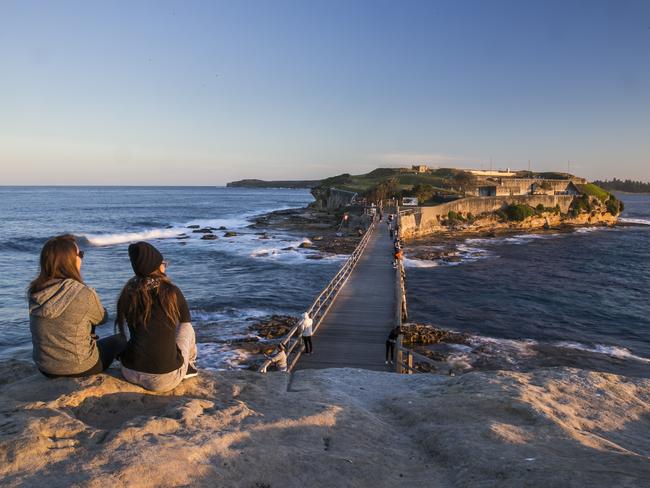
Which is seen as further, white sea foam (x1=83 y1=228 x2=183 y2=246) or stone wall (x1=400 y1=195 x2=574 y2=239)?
white sea foam (x1=83 y1=228 x2=183 y2=246)

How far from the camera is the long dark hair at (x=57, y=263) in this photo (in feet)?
15.3

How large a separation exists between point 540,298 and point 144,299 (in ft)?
93.4

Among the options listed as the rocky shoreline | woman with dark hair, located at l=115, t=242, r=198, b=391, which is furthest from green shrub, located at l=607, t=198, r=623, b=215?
woman with dark hair, located at l=115, t=242, r=198, b=391

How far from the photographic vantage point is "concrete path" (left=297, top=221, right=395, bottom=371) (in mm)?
13211

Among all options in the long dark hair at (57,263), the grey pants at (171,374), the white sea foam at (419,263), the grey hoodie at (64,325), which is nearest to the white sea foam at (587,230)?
the white sea foam at (419,263)

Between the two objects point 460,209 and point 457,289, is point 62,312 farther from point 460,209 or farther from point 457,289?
point 460,209

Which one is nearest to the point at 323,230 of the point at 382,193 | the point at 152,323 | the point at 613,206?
the point at 382,193

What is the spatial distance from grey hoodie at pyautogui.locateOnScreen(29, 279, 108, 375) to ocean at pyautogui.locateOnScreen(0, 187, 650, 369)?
36.6 ft

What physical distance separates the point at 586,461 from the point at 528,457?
47 centimetres

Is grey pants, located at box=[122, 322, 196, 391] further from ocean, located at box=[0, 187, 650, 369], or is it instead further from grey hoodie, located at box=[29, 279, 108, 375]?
ocean, located at box=[0, 187, 650, 369]

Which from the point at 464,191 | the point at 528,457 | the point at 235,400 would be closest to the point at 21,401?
the point at 235,400

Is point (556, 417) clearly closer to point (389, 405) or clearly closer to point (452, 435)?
point (452, 435)

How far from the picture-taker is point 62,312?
4.67 m

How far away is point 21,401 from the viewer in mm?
4711
